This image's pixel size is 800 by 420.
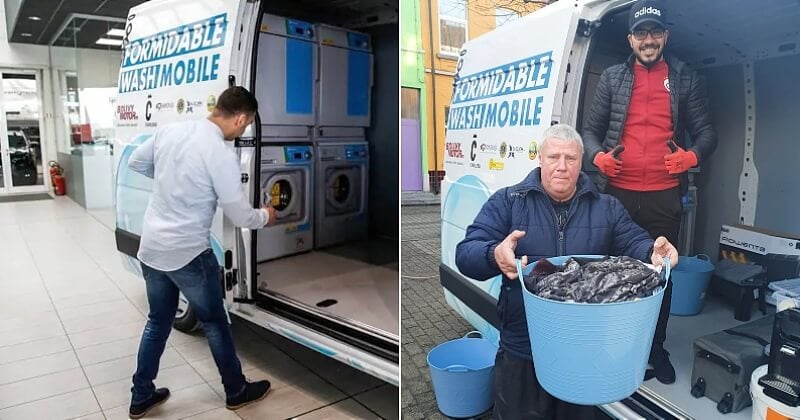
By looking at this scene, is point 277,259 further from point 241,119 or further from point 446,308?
point 446,308

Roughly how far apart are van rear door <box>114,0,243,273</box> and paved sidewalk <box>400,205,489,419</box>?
1.65 metres

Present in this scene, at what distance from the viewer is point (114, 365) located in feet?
9.87

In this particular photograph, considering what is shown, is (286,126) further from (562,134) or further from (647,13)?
(647,13)

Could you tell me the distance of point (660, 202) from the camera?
Answer: 1037mm

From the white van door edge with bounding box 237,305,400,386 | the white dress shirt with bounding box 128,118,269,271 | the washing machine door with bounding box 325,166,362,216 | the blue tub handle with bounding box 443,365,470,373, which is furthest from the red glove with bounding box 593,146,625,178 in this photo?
the washing machine door with bounding box 325,166,362,216

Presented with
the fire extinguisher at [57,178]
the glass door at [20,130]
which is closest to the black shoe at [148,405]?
the glass door at [20,130]

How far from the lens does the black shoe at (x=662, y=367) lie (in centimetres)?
106

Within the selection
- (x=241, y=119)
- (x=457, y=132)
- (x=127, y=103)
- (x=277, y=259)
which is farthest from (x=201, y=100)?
(x=457, y=132)

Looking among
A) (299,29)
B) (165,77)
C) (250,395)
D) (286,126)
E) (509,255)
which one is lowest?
(250,395)

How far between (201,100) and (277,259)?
1.47 metres

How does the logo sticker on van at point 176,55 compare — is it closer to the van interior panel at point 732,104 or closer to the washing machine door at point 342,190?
the washing machine door at point 342,190

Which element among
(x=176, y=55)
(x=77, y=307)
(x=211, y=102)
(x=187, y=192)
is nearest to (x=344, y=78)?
(x=176, y=55)

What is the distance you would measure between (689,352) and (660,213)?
283 millimetres

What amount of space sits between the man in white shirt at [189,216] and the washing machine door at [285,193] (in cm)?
108
